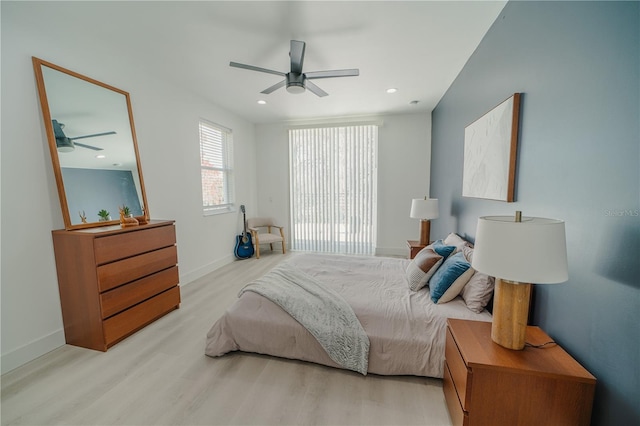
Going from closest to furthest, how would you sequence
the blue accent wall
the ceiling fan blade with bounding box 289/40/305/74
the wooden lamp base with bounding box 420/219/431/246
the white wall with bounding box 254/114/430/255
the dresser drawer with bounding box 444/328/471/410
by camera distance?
1. the blue accent wall
2. the dresser drawer with bounding box 444/328/471/410
3. the ceiling fan blade with bounding box 289/40/305/74
4. the wooden lamp base with bounding box 420/219/431/246
5. the white wall with bounding box 254/114/430/255

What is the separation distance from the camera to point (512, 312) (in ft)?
3.78

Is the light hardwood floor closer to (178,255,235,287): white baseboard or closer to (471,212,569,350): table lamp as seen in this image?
(471,212,569,350): table lamp

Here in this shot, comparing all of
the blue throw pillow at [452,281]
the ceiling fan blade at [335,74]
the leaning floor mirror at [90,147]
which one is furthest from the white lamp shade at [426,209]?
the leaning floor mirror at [90,147]

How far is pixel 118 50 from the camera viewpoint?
244 cm

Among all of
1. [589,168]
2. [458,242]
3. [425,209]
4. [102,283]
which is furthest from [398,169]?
[102,283]

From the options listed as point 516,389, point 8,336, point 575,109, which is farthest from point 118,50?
point 516,389

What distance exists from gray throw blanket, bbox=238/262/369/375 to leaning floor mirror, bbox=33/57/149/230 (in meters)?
1.64

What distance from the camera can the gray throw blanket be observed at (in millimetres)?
1693

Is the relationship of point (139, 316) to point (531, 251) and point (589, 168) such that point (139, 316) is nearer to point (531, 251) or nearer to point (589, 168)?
point (531, 251)

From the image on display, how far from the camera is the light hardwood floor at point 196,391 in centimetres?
142

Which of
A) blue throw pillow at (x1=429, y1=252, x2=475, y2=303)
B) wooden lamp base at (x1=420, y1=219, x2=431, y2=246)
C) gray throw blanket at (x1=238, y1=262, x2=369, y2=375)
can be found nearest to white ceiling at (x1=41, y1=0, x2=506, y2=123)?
wooden lamp base at (x1=420, y1=219, x2=431, y2=246)

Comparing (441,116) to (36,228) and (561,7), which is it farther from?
(36,228)

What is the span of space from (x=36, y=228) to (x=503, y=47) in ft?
12.6

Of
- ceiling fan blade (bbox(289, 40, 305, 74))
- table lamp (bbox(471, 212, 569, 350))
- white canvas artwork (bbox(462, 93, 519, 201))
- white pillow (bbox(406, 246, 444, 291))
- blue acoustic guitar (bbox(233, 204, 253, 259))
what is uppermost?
ceiling fan blade (bbox(289, 40, 305, 74))
